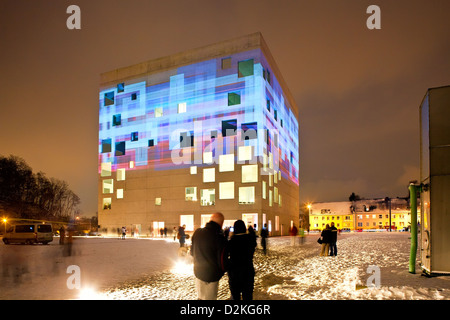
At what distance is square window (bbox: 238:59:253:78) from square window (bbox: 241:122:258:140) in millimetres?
7239

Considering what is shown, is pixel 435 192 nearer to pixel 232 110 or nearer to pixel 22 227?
pixel 22 227

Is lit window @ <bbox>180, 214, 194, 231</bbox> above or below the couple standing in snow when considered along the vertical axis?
below

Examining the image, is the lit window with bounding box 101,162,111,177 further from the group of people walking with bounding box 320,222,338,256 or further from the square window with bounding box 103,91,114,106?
the group of people walking with bounding box 320,222,338,256

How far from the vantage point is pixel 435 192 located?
10.8m

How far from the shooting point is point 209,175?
54.5 meters

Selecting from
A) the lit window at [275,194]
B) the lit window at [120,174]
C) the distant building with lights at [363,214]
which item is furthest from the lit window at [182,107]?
the distant building with lights at [363,214]

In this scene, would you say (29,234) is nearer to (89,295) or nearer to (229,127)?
(89,295)

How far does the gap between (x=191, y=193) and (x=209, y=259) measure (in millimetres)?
50824

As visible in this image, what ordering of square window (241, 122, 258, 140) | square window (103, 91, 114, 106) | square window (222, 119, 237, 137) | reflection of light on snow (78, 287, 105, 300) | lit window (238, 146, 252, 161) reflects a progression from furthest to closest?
square window (103, 91, 114, 106) → square window (222, 119, 237, 137) → lit window (238, 146, 252, 161) → square window (241, 122, 258, 140) → reflection of light on snow (78, 287, 105, 300)

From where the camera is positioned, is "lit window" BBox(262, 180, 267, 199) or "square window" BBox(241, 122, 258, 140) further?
"lit window" BBox(262, 180, 267, 199)

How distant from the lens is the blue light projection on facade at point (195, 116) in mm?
52438

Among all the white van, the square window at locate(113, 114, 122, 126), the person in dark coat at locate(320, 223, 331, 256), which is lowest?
the white van

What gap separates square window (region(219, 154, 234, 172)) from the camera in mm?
52838

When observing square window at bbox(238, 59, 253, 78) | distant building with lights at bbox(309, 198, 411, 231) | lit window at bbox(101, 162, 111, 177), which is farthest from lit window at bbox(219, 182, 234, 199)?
distant building with lights at bbox(309, 198, 411, 231)
